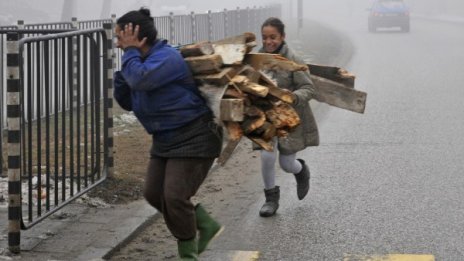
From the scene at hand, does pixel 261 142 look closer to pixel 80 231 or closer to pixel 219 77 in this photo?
pixel 219 77

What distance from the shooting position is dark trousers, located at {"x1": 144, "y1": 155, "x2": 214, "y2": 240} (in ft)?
17.7

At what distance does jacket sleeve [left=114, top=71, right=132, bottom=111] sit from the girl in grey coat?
5.09ft

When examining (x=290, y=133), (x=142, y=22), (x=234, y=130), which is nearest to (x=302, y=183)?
(x=290, y=133)

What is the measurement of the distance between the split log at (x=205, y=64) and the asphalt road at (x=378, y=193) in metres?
1.58

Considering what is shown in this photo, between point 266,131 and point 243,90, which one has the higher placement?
point 243,90

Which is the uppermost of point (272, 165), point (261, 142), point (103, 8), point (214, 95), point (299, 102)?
point (103, 8)

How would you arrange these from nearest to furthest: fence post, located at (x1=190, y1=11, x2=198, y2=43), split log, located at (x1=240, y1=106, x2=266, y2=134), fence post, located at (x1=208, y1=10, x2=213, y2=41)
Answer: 1. split log, located at (x1=240, y1=106, x2=266, y2=134)
2. fence post, located at (x1=190, y1=11, x2=198, y2=43)
3. fence post, located at (x1=208, y1=10, x2=213, y2=41)

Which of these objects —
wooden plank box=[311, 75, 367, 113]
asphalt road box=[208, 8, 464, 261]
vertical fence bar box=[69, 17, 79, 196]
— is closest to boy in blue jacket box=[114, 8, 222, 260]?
asphalt road box=[208, 8, 464, 261]

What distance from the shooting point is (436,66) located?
23531mm

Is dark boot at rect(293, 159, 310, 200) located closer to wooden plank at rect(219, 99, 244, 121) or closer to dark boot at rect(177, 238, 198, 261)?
dark boot at rect(177, 238, 198, 261)

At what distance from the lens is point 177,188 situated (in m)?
5.39

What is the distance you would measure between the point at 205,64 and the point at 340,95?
6.46ft

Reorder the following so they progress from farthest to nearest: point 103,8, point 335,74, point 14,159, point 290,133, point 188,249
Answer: point 103,8 < point 335,74 < point 290,133 < point 14,159 < point 188,249

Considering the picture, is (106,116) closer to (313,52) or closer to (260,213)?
(260,213)
